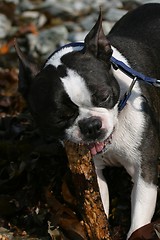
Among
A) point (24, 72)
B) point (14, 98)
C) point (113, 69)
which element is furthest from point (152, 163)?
point (14, 98)

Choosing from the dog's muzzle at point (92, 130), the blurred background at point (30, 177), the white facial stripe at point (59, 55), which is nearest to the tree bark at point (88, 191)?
the dog's muzzle at point (92, 130)

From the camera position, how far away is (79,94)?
410 centimetres

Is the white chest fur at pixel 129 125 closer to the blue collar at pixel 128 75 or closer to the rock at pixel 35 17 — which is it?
the blue collar at pixel 128 75

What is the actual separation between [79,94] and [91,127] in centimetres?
24

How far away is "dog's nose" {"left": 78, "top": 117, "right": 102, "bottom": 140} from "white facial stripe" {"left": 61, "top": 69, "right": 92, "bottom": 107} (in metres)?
0.12

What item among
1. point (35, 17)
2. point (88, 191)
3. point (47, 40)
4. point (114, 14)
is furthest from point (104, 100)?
point (35, 17)

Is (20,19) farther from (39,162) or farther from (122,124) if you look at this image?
(122,124)

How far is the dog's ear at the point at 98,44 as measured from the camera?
4309 mm

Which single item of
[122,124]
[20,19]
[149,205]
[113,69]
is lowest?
[20,19]

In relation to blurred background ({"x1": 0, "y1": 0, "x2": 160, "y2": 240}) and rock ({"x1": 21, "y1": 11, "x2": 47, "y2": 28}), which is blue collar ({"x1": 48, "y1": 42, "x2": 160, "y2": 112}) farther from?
rock ({"x1": 21, "y1": 11, "x2": 47, "y2": 28})

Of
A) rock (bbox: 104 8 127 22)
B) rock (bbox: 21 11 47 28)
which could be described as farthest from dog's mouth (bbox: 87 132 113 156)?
rock (bbox: 21 11 47 28)

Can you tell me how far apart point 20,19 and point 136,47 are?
14.8ft

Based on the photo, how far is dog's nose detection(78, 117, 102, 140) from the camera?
4188 millimetres

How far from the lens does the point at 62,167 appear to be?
17.9 feet
